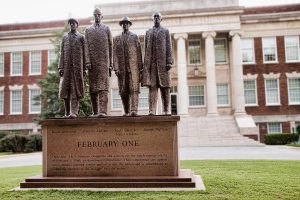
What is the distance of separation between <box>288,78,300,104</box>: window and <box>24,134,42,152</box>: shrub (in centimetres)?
2323

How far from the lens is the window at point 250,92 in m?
35.4

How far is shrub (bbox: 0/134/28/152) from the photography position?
27719 millimetres

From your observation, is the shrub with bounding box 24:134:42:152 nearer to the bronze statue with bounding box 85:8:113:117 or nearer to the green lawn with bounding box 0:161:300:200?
the green lawn with bounding box 0:161:300:200

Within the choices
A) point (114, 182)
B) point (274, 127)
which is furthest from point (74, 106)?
point (274, 127)

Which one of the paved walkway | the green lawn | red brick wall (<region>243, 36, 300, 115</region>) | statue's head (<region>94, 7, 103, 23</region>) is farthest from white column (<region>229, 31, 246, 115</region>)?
statue's head (<region>94, 7, 103, 23</region>)

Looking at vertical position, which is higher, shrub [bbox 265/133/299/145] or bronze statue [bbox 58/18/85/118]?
bronze statue [bbox 58/18/85/118]

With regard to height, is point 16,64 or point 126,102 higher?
point 16,64

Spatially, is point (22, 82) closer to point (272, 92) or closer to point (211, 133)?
point (211, 133)

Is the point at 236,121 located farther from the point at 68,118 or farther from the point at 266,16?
the point at 68,118

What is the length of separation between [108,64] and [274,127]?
2862cm

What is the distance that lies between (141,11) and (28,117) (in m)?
16.2

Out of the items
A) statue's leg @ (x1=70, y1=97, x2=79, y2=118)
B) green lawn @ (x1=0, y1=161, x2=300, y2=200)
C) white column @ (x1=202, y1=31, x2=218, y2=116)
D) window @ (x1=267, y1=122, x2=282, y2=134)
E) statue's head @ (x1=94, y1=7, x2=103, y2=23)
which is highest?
white column @ (x1=202, y1=31, x2=218, y2=116)

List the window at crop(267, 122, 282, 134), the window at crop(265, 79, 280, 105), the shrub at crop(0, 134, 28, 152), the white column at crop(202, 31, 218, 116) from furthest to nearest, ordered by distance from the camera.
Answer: the window at crop(265, 79, 280, 105), the window at crop(267, 122, 282, 134), the white column at crop(202, 31, 218, 116), the shrub at crop(0, 134, 28, 152)

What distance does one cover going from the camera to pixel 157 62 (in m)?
9.43
